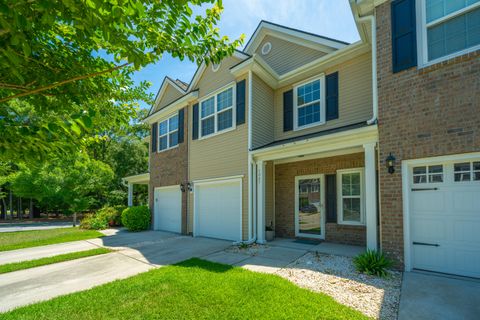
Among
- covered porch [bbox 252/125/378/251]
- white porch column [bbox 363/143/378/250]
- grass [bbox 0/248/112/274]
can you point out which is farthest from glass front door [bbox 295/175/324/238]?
grass [bbox 0/248/112/274]

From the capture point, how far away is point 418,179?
585 cm

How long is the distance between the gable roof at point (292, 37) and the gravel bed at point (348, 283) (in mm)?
7626

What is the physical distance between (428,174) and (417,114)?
1398 mm

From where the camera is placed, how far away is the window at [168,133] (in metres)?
13.1

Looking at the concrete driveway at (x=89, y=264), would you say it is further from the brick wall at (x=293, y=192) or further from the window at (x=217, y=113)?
the window at (x=217, y=113)

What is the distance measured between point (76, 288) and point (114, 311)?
1768 mm

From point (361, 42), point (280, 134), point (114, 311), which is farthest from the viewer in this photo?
point (280, 134)

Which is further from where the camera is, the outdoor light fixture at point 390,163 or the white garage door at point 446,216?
the outdoor light fixture at point 390,163

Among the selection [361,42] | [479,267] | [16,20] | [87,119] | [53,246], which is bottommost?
[53,246]

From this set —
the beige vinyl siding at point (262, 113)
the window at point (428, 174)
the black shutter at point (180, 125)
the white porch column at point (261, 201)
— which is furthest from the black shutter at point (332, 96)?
the black shutter at point (180, 125)

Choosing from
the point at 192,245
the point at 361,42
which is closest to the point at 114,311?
the point at 192,245

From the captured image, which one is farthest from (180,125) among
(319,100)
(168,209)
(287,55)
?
(319,100)

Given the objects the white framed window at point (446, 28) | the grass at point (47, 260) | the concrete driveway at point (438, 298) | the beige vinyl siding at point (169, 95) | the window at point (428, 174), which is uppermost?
the beige vinyl siding at point (169, 95)

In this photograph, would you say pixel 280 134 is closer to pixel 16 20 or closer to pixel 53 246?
pixel 16 20
